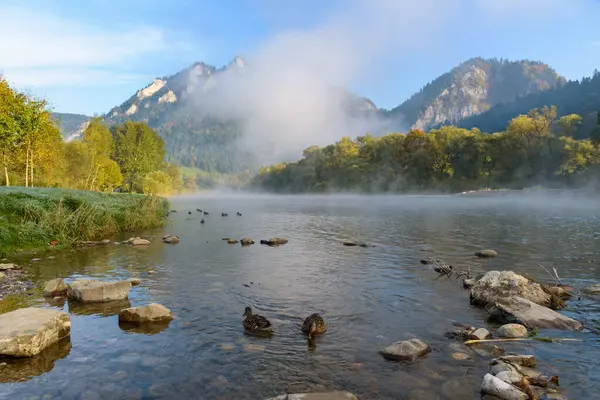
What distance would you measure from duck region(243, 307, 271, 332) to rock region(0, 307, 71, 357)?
4.94 metres

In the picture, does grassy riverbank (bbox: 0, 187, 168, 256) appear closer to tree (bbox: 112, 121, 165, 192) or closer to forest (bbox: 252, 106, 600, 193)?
tree (bbox: 112, 121, 165, 192)

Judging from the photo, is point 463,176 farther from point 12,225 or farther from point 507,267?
point 12,225

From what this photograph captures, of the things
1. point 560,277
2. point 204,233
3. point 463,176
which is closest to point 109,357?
point 560,277

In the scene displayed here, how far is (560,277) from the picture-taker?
62.5ft

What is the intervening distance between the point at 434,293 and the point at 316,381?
8742 mm

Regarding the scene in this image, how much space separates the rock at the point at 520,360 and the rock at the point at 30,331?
10937mm

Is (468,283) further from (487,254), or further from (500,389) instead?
(500,389)

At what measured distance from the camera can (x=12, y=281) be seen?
55.2 ft

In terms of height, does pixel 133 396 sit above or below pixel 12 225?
below

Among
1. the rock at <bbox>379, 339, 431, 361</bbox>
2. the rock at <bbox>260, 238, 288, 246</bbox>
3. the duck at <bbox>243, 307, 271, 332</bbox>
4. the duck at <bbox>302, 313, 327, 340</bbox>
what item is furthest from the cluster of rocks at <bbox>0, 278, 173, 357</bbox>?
the rock at <bbox>260, 238, 288, 246</bbox>

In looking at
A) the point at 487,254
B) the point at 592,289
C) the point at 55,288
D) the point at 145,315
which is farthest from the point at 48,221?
the point at 592,289

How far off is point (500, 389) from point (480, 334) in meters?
3.27

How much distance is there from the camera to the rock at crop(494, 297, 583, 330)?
12008 mm

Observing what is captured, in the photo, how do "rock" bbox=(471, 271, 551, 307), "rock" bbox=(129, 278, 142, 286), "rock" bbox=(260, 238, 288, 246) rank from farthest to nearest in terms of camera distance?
"rock" bbox=(260, 238, 288, 246) < "rock" bbox=(129, 278, 142, 286) < "rock" bbox=(471, 271, 551, 307)
